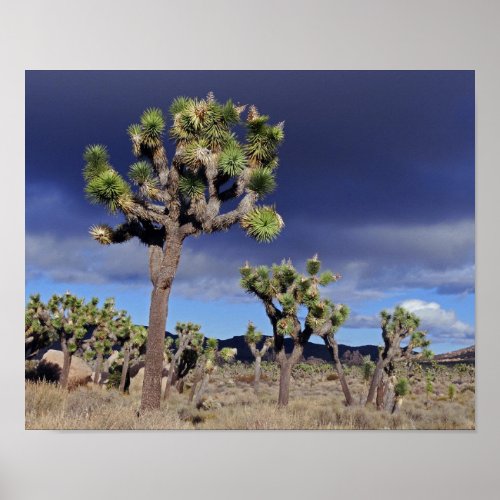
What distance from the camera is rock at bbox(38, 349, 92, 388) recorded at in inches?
193

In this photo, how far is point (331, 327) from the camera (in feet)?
16.2

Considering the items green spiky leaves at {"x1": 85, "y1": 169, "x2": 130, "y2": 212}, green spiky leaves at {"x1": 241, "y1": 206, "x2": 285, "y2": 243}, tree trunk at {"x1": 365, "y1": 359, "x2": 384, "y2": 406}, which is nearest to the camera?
green spiky leaves at {"x1": 85, "y1": 169, "x2": 130, "y2": 212}

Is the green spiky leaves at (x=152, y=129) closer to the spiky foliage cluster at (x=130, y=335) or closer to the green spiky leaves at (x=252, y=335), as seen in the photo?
the spiky foliage cluster at (x=130, y=335)

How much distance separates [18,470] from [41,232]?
5.59ft

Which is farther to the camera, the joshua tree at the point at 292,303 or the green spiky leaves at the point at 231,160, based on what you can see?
the joshua tree at the point at 292,303

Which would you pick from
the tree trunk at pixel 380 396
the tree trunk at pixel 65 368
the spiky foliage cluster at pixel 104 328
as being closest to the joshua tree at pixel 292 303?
the tree trunk at pixel 380 396

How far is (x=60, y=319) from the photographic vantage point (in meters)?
4.87

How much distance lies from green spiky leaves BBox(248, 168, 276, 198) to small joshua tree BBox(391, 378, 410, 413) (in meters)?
1.70

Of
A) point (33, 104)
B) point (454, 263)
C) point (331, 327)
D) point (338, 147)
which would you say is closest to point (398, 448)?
point (331, 327)

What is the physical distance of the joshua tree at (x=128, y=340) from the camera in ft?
16.1

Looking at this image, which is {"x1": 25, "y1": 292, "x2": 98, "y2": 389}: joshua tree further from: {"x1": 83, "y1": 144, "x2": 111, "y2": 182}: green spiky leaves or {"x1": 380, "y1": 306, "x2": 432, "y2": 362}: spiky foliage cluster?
{"x1": 380, "y1": 306, "x2": 432, "y2": 362}: spiky foliage cluster

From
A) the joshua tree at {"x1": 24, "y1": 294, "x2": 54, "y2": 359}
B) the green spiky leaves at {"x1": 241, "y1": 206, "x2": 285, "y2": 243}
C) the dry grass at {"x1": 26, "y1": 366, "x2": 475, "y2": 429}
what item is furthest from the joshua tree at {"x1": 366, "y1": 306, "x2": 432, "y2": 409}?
the joshua tree at {"x1": 24, "y1": 294, "x2": 54, "y2": 359}
